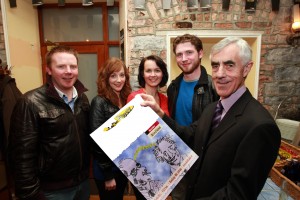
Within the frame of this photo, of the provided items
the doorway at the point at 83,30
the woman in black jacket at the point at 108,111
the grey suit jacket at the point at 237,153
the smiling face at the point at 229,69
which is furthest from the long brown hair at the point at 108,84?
the doorway at the point at 83,30

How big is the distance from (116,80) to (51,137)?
693 mm

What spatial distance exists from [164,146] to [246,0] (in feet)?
8.95

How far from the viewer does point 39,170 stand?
1381mm

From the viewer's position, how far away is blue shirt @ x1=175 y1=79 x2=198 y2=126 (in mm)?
1666

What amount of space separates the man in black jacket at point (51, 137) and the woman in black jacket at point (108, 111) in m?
0.15

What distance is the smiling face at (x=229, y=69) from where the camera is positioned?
99cm

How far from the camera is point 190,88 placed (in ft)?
5.57

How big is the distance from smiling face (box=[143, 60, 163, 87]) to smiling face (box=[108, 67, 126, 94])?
8.5 inches

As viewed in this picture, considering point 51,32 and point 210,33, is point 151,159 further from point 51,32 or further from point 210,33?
point 51,32

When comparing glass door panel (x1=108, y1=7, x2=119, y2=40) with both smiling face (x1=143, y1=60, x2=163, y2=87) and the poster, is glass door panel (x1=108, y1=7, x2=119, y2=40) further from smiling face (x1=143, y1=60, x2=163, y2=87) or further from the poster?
the poster

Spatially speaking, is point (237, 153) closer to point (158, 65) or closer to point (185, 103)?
point (185, 103)

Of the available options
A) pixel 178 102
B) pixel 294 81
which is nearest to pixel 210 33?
pixel 294 81

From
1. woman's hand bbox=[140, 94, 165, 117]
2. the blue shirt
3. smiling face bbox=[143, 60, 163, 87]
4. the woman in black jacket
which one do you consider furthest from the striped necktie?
the woman in black jacket

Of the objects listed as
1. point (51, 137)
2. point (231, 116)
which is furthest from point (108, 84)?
point (231, 116)
